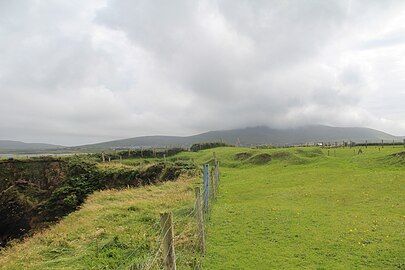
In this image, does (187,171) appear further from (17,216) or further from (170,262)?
(170,262)

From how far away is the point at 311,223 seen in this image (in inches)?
663

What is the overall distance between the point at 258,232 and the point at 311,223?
2949 mm

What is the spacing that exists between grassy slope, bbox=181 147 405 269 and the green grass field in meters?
0.04

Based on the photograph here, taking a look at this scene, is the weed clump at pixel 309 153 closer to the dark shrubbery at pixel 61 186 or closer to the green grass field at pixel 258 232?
the dark shrubbery at pixel 61 186

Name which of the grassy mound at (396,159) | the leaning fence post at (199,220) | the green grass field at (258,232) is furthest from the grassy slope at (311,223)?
the grassy mound at (396,159)

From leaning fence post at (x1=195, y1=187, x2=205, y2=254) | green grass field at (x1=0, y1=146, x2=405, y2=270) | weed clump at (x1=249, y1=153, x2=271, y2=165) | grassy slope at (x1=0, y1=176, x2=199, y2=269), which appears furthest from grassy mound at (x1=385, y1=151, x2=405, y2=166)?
leaning fence post at (x1=195, y1=187, x2=205, y2=254)

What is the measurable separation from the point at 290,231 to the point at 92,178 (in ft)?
111

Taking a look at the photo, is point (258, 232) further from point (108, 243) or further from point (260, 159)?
point (260, 159)

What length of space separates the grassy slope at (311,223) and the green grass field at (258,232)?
1.4 inches

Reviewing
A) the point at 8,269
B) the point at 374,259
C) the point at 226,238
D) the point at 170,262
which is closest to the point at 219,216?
the point at 226,238

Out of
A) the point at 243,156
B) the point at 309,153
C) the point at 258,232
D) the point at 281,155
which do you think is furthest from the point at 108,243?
the point at 243,156

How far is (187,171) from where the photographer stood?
40531mm

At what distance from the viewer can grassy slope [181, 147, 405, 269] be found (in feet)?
40.3

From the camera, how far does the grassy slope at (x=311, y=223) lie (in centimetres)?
1228
